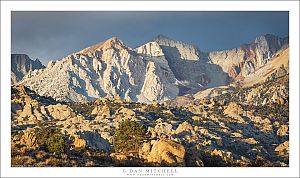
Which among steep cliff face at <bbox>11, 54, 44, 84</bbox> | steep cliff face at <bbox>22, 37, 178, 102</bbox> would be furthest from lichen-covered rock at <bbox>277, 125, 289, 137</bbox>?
steep cliff face at <bbox>22, 37, 178, 102</bbox>

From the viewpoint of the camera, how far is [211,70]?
149875 millimetres

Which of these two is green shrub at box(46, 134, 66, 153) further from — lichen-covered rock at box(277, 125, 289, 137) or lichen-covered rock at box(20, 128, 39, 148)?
lichen-covered rock at box(277, 125, 289, 137)

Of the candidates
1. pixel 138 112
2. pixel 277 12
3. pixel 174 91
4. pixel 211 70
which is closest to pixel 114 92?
pixel 174 91

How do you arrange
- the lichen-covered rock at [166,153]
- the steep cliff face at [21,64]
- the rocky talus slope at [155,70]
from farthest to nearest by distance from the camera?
the rocky talus slope at [155,70] → the steep cliff face at [21,64] → the lichen-covered rock at [166,153]

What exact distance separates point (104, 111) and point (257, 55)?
321 ft

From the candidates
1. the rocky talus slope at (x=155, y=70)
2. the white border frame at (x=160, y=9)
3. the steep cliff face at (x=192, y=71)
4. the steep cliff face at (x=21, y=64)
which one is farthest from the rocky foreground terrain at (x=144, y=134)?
the steep cliff face at (x=192, y=71)

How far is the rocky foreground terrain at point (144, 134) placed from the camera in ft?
80.7

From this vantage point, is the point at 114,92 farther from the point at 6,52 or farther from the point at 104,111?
the point at 6,52

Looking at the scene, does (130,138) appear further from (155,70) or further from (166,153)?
(155,70)

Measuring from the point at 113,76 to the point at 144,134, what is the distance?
101932mm

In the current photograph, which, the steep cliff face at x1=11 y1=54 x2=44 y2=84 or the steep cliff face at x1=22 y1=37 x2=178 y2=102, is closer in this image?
the steep cliff face at x1=11 y1=54 x2=44 y2=84

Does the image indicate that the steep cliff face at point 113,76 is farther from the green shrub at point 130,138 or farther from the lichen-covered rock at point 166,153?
the lichen-covered rock at point 166,153

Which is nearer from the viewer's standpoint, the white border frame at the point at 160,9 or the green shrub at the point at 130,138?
the white border frame at the point at 160,9

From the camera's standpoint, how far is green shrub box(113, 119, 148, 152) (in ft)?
87.3
